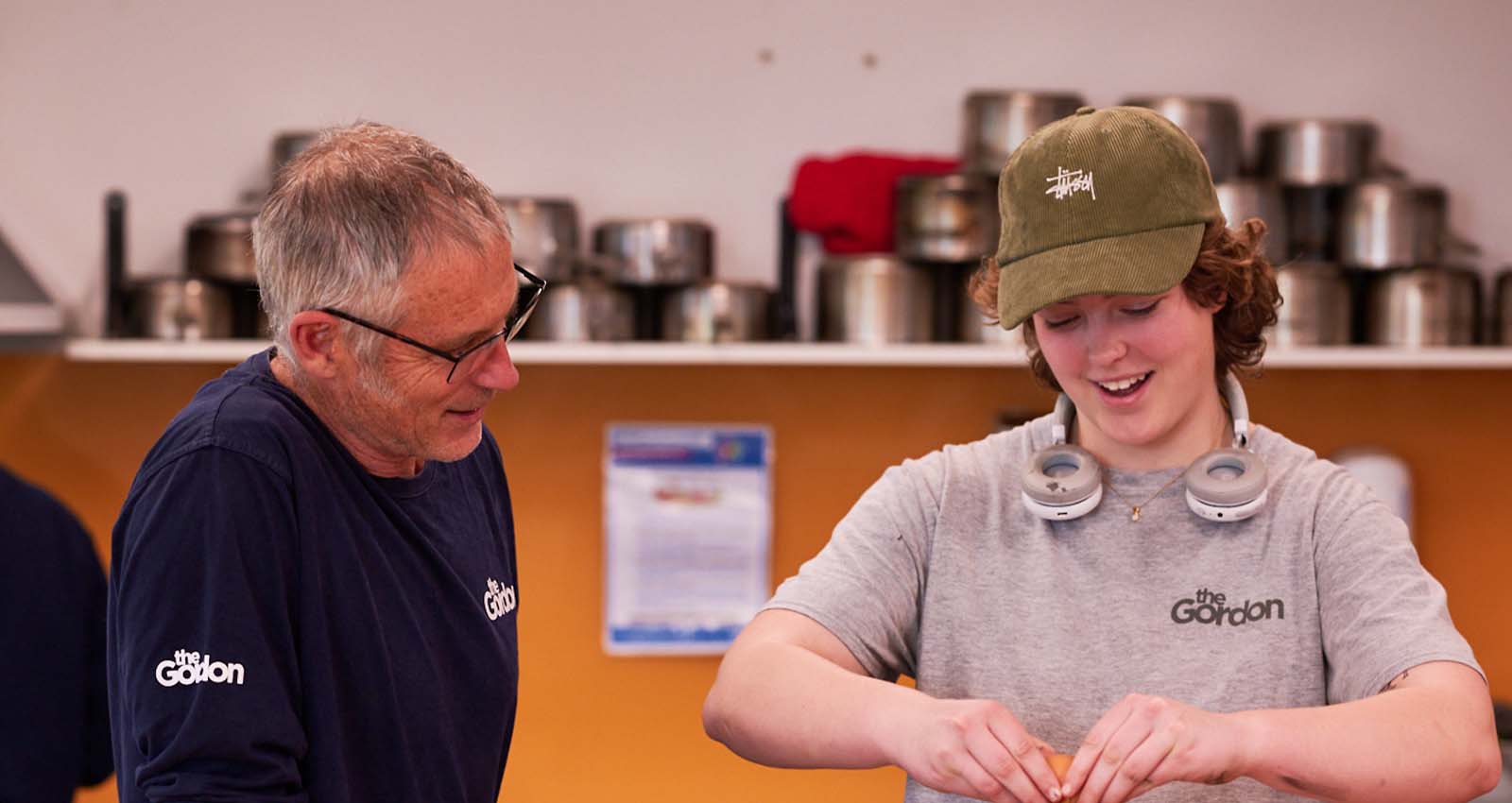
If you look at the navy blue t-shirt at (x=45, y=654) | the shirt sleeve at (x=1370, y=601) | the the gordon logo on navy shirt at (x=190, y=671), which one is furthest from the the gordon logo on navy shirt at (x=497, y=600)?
the navy blue t-shirt at (x=45, y=654)

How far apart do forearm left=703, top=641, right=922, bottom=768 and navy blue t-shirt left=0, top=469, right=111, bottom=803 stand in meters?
1.16

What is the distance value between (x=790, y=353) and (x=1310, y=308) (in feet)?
3.47

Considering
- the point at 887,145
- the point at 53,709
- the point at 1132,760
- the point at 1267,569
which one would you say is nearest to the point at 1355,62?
the point at 887,145

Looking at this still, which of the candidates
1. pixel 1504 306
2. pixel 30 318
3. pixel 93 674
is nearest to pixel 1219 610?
pixel 93 674

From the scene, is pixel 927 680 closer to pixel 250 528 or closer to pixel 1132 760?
pixel 1132 760

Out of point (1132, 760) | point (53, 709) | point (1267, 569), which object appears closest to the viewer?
point (1132, 760)

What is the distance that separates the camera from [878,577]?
135 centimetres

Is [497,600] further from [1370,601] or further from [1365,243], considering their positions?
[1365,243]

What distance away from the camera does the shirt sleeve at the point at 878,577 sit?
133 centimetres

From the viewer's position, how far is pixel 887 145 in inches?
130

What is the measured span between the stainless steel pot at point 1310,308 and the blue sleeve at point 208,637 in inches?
92.8

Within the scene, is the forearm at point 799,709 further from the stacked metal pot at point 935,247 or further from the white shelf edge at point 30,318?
the white shelf edge at point 30,318

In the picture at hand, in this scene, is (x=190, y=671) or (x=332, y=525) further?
(x=332, y=525)

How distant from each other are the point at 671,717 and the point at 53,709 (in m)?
1.54
